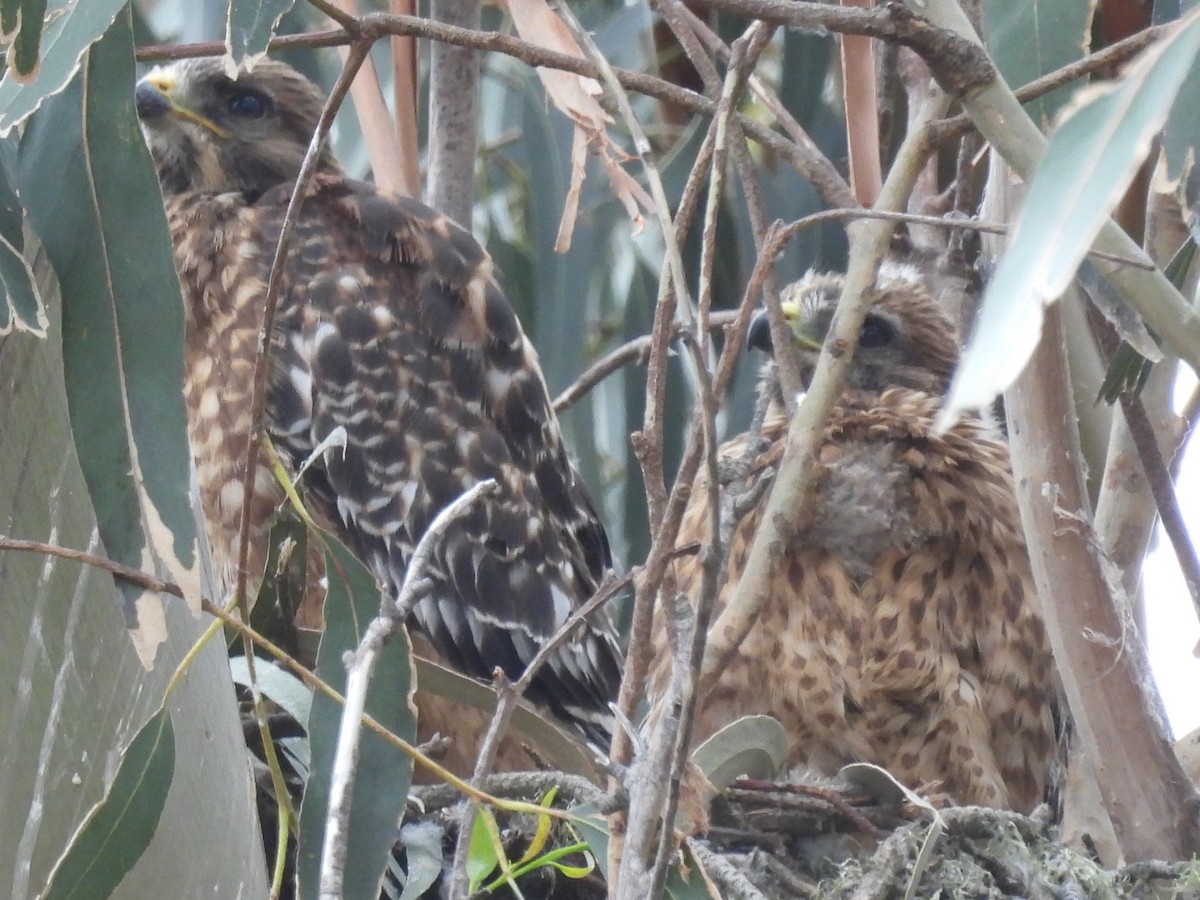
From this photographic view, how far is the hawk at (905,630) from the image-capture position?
2354mm

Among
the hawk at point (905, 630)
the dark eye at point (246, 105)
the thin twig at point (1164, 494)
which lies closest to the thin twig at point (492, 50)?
the thin twig at point (1164, 494)

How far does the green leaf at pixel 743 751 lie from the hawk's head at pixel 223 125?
1.28 meters

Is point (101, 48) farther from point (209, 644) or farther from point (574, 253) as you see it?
point (574, 253)

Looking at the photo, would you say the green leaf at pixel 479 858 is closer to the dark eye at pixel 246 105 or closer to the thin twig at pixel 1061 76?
the thin twig at pixel 1061 76

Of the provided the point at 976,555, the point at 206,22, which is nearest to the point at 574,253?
the point at 206,22

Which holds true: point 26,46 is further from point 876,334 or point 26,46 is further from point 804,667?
point 876,334

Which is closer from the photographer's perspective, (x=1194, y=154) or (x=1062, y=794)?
(x=1194, y=154)

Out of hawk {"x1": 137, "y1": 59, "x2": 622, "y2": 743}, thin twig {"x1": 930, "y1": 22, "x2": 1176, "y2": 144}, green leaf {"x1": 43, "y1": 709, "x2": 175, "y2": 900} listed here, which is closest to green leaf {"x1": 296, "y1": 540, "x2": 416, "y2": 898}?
green leaf {"x1": 43, "y1": 709, "x2": 175, "y2": 900}

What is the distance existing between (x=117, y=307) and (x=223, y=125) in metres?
1.49

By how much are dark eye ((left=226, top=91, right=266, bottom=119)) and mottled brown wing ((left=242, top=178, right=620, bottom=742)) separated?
0.20 m

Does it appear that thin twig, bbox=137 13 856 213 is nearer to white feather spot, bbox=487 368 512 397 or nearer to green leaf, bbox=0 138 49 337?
green leaf, bbox=0 138 49 337

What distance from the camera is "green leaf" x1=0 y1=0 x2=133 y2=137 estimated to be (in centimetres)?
121

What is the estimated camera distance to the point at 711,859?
1727 millimetres

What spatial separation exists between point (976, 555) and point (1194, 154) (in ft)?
4.05
